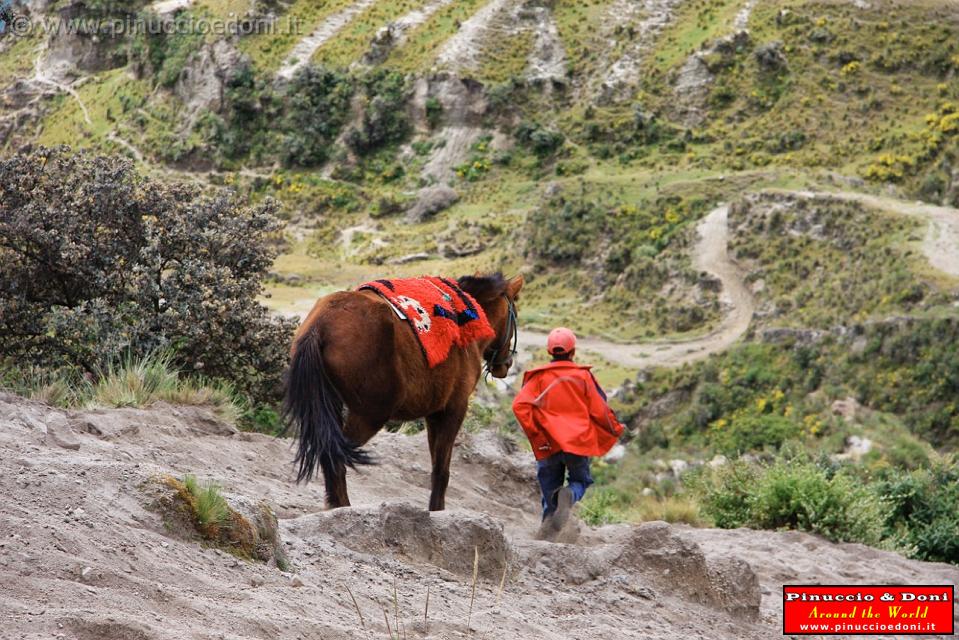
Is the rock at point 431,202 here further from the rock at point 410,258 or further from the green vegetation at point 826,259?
the green vegetation at point 826,259

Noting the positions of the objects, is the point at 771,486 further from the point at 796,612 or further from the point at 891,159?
the point at 891,159

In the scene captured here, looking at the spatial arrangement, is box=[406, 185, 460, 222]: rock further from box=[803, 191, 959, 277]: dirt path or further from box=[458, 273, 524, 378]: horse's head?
box=[458, 273, 524, 378]: horse's head

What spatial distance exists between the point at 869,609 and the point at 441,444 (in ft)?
13.0

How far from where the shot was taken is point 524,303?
4916 cm

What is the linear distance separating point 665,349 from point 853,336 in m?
8.23

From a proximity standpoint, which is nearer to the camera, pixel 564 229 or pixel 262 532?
pixel 262 532

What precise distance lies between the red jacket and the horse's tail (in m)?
1.79

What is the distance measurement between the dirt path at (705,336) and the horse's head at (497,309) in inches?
1175

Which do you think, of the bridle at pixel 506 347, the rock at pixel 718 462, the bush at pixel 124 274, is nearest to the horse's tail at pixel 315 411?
the bridle at pixel 506 347

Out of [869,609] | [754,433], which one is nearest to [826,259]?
[754,433]

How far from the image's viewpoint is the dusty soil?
430 cm

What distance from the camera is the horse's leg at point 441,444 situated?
25.9 ft

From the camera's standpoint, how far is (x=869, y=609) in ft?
29.9

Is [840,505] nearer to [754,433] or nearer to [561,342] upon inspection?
[561,342]
